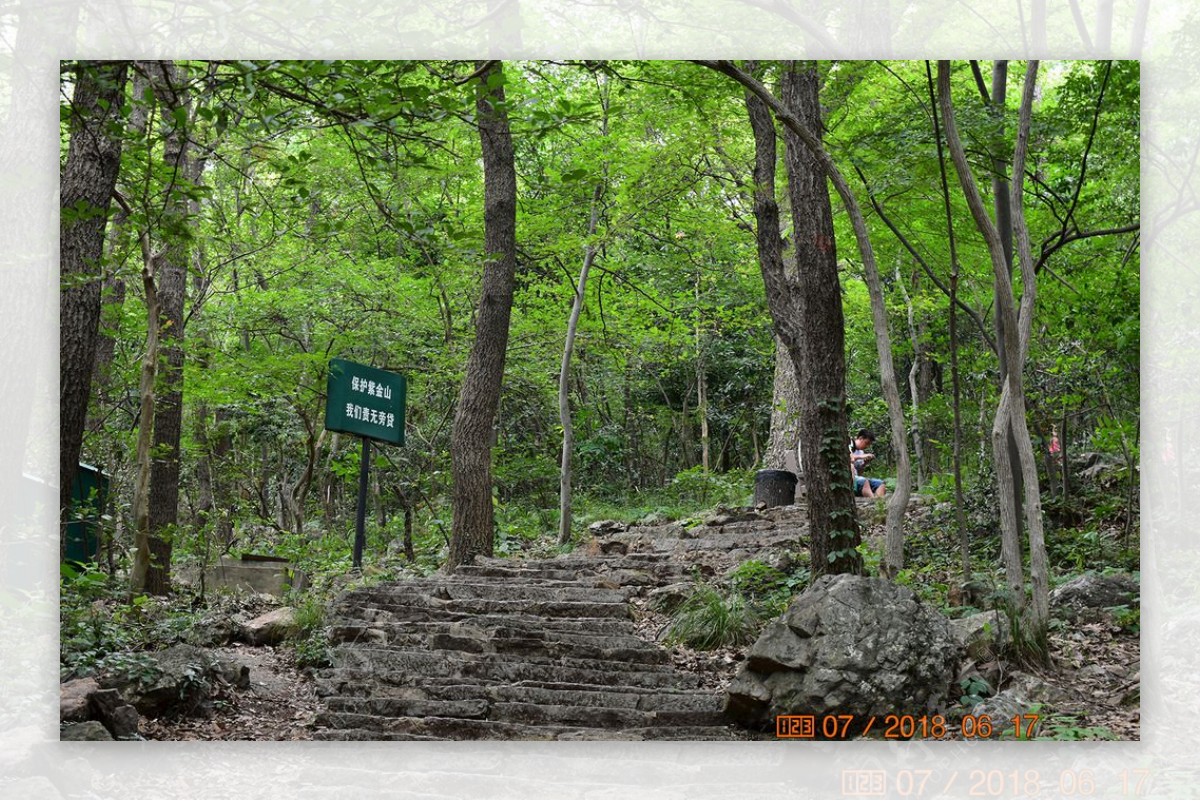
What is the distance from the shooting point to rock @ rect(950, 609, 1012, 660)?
4398mm

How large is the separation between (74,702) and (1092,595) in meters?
4.40

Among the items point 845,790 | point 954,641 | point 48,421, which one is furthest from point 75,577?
point 954,641

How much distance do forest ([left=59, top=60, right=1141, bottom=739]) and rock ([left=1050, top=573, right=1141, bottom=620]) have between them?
5.7 inches

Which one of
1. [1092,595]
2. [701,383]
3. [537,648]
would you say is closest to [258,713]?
[537,648]

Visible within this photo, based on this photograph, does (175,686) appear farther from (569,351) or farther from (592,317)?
(592,317)

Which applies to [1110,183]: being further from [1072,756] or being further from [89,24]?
[89,24]

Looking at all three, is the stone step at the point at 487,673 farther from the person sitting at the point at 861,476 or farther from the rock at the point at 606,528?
the person sitting at the point at 861,476

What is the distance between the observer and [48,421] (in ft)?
14.5

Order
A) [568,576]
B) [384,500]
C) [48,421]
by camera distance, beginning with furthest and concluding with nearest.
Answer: [384,500] < [568,576] < [48,421]

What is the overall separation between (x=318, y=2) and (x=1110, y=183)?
4.18 metres

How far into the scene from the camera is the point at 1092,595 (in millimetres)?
4938

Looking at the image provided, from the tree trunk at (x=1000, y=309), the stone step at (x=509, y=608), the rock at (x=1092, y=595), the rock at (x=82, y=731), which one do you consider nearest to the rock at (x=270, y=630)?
the stone step at (x=509, y=608)

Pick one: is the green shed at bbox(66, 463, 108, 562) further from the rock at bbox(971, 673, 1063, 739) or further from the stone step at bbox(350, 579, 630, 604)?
the rock at bbox(971, 673, 1063, 739)

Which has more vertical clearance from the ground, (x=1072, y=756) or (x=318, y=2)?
(x=318, y=2)
